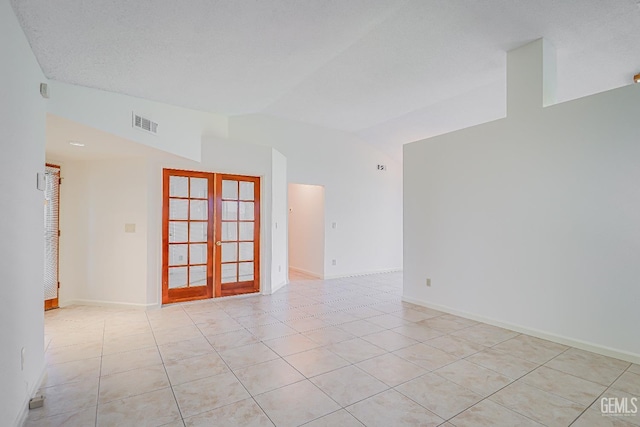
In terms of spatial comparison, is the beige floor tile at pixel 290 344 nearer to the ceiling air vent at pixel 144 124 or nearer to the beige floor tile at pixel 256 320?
the beige floor tile at pixel 256 320

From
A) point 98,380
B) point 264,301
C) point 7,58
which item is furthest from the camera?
point 264,301

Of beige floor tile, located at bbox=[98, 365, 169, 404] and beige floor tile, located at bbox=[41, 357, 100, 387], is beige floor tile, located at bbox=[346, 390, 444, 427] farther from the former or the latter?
beige floor tile, located at bbox=[41, 357, 100, 387]

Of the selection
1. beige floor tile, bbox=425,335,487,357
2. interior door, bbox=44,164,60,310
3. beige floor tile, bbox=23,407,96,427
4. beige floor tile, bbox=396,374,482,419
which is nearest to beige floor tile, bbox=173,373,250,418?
beige floor tile, bbox=23,407,96,427

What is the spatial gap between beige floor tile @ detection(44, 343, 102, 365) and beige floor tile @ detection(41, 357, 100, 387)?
0.32ft

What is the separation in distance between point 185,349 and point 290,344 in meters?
1.12

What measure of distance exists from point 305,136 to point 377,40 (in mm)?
3483

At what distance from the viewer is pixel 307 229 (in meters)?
7.73

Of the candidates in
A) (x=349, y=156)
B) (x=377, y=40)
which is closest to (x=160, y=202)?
(x=377, y=40)

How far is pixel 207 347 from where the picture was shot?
135 inches

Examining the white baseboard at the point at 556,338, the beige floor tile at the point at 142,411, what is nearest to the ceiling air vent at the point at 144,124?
the beige floor tile at the point at 142,411

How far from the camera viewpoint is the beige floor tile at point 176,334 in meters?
3.62

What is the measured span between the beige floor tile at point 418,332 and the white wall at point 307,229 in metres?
3.33

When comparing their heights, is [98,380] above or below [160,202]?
below

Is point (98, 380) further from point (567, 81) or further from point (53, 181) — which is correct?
point (567, 81)
